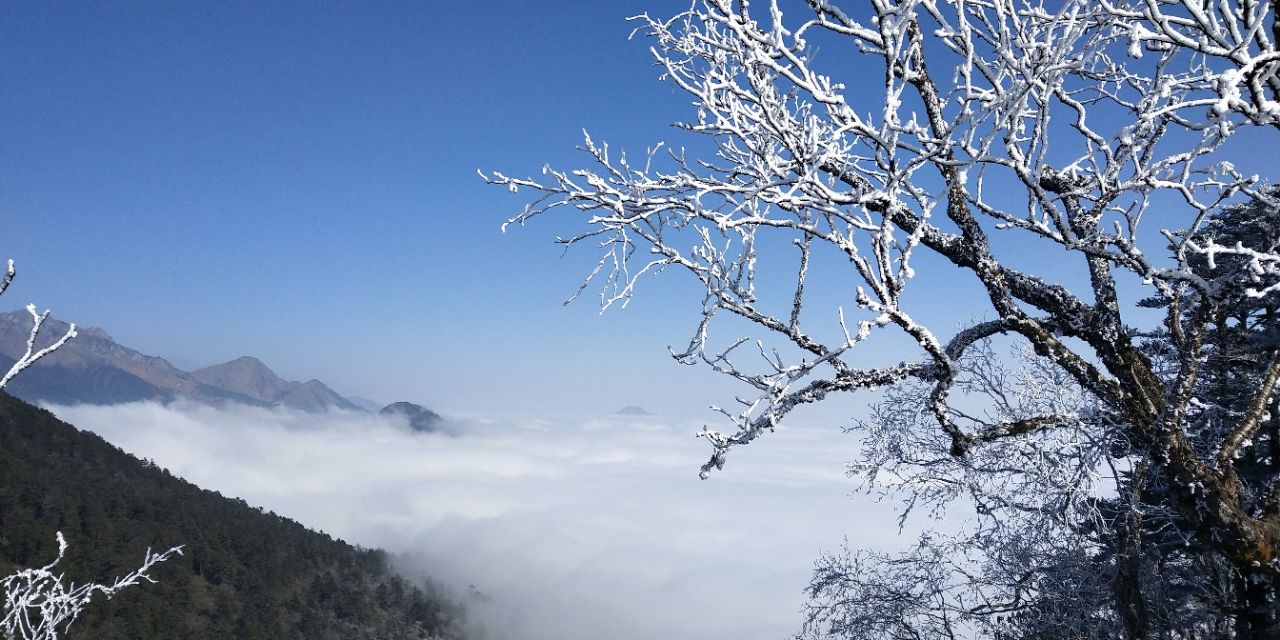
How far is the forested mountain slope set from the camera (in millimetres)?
55031

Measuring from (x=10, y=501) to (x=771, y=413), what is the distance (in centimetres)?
7863

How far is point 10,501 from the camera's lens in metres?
58.9

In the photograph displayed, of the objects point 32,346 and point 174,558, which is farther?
point 174,558

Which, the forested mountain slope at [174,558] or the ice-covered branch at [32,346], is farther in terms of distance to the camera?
the forested mountain slope at [174,558]

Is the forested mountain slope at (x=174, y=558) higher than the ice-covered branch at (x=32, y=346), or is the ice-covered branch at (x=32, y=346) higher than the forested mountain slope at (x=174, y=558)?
the ice-covered branch at (x=32, y=346)

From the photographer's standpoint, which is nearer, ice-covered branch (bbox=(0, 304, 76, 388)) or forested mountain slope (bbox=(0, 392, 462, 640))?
ice-covered branch (bbox=(0, 304, 76, 388))

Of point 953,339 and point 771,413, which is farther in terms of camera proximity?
point 953,339

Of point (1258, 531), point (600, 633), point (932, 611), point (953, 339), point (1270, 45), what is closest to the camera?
point (1270, 45)

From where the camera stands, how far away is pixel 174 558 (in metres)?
66.8

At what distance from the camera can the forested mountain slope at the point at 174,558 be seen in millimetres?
55031

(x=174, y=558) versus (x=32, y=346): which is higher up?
(x=32, y=346)

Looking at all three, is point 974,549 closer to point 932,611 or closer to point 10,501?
point 932,611

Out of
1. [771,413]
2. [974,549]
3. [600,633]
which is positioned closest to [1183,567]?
[974,549]

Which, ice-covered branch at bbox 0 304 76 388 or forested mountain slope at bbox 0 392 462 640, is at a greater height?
ice-covered branch at bbox 0 304 76 388
